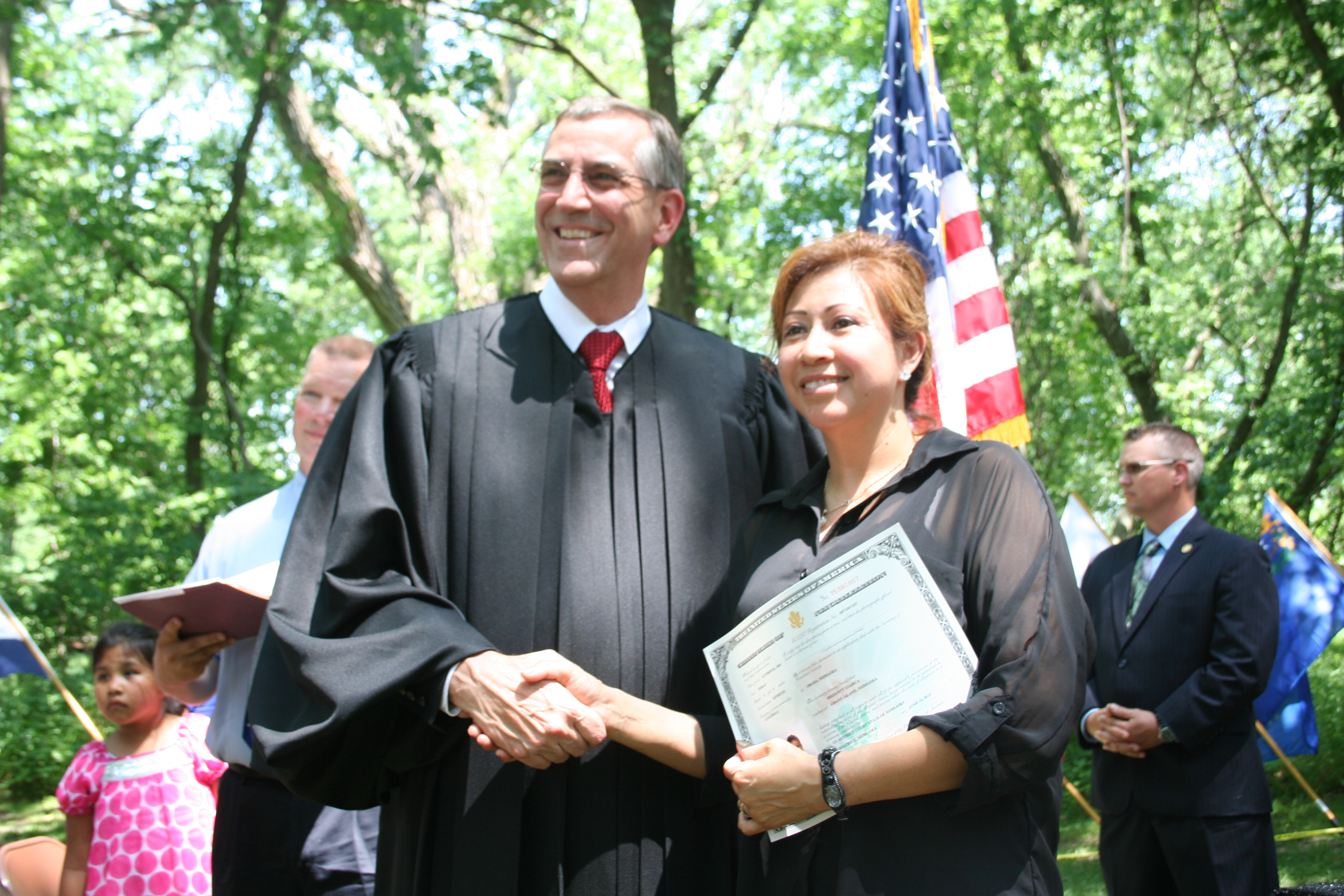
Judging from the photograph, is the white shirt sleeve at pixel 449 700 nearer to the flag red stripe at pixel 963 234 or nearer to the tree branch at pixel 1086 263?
the flag red stripe at pixel 963 234

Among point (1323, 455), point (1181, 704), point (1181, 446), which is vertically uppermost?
point (1181, 446)

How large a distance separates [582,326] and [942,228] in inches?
98.5

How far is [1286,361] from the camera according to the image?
12930mm

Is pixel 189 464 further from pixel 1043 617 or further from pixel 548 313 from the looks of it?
pixel 1043 617

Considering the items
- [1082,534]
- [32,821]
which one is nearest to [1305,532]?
[1082,534]

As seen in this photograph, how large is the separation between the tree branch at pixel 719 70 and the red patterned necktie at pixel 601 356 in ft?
25.0

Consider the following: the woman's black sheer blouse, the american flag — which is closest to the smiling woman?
the woman's black sheer blouse

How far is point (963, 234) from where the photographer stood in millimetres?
4699

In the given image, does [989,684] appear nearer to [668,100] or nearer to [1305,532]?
[1305,532]

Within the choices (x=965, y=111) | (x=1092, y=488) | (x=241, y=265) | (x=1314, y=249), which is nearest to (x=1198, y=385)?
(x=1314, y=249)

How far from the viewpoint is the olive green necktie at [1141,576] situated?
183 inches

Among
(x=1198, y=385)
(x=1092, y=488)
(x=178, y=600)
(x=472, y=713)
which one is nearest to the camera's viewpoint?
(x=472, y=713)

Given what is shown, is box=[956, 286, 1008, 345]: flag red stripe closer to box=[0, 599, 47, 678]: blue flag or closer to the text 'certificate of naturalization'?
the text 'certificate of naturalization'

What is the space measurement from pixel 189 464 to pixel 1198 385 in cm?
1039
